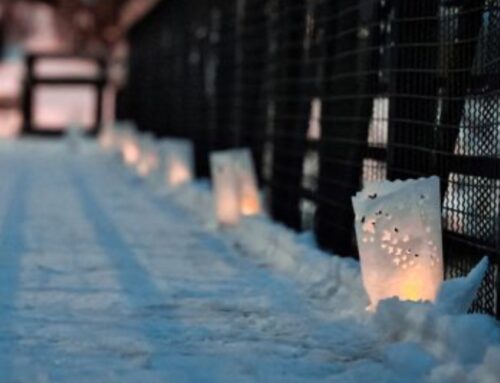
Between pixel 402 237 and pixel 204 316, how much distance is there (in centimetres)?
114

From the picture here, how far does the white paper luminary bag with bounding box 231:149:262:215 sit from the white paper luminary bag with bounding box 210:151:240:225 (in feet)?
0.12

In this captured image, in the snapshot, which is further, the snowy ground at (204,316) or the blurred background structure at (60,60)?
the blurred background structure at (60,60)

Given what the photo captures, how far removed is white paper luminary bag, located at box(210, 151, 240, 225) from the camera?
909 cm

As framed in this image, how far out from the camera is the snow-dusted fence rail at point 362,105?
4.73m

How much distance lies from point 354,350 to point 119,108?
25.2 meters

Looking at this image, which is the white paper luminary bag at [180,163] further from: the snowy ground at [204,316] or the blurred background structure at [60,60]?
the blurred background structure at [60,60]

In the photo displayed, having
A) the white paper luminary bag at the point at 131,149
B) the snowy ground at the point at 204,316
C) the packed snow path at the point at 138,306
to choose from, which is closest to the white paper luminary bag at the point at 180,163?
the packed snow path at the point at 138,306

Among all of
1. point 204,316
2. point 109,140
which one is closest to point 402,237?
point 204,316

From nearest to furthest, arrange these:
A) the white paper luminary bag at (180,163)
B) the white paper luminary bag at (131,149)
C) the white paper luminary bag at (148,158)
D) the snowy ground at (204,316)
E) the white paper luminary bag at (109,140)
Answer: the snowy ground at (204,316)
the white paper luminary bag at (180,163)
the white paper luminary bag at (148,158)
the white paper luminary bag at (131,149)
the white paper luminary bag at (109,140)

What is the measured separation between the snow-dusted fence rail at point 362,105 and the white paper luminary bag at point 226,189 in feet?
1.12

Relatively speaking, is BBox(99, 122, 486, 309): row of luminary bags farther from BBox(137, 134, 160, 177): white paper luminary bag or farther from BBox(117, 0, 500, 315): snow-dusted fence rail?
BBox(137, 134, 160, 177): white paper luminary bag

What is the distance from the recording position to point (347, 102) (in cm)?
689

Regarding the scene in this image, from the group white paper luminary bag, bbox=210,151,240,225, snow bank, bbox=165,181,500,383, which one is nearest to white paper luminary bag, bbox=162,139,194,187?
white paper luminary bag, bbox=210,151,240,225

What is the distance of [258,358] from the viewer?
14.4 ft
